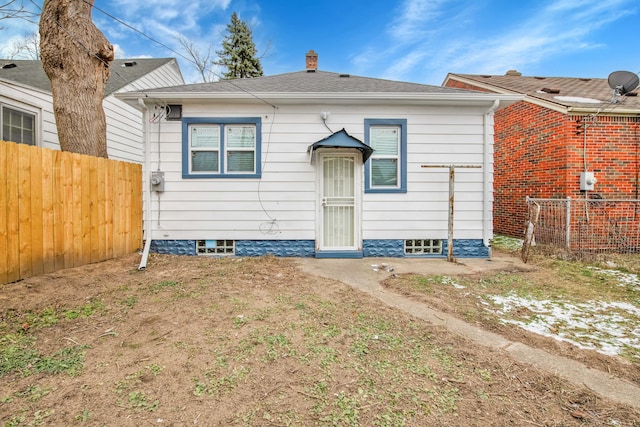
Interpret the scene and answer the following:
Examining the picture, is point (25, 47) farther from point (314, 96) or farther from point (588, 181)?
point (588, 181)

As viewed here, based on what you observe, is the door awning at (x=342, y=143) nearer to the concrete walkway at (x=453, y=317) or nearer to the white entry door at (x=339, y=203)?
the white entry door at (x=339, y=203)

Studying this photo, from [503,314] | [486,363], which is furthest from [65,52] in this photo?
[503,314]

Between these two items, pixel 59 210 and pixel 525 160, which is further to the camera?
pixel 525 160

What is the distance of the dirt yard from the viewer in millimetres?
1734

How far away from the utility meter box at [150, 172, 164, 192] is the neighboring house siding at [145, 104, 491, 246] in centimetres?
11

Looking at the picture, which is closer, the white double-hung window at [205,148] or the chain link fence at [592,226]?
the white double-hung window at [205,148]

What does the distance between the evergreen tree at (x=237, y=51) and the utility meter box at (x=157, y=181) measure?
673 inches

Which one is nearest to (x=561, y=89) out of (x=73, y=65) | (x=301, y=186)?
(x=301, y=186)

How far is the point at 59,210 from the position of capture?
432cm

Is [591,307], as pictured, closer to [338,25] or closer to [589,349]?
[589,349]

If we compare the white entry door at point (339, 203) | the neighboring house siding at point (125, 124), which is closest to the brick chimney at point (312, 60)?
the white entry door at point (339, 203)

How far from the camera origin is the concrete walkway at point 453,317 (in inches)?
84.3

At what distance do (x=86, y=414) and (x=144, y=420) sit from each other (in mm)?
359

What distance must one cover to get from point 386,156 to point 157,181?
191 inches
